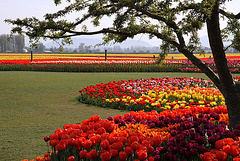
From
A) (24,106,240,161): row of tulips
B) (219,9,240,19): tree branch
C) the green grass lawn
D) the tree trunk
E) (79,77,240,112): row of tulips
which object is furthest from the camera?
(79,77,240,112): row of tulips

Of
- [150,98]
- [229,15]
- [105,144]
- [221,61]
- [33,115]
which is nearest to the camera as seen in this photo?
[105,144]

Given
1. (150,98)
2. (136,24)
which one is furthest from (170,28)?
(150,98)

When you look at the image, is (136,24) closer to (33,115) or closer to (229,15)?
(229,15)

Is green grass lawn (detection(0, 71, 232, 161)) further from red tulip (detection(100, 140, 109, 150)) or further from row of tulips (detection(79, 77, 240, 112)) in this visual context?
red tulip (detection(100, 140, 109, 150))

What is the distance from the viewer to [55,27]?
4.13 m

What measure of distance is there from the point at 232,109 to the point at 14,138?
376 centimetres

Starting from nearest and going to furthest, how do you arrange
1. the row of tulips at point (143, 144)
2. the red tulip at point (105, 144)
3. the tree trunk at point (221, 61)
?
1. the row of tulips at point (143, 144)
2. the red tulip at point (105, 144)
3. the tree trunk at point (221, 61)

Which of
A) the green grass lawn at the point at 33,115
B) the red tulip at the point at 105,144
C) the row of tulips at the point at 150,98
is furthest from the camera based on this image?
the row of tulips at the point at 150,98

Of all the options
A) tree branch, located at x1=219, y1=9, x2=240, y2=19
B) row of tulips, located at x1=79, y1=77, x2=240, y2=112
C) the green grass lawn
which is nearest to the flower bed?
tree branch, located at x1=219, y1=9, x2=240, y2=19

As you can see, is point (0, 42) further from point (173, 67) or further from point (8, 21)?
point (8, 21)

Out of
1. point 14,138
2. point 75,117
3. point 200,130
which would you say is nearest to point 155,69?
point 75,117

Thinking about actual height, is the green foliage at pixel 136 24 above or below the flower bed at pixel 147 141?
above

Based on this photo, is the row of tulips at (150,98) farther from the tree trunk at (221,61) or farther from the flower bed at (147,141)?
the flower bed at (147,141)

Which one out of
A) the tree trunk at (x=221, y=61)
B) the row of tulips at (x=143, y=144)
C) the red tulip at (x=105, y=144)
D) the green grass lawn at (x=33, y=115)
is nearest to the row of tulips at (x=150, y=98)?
the green grass lawn at (x=33, y=115)
